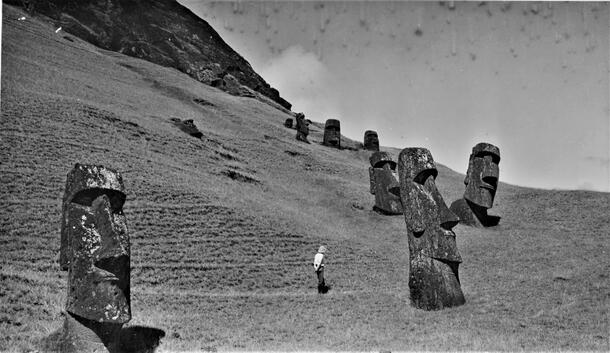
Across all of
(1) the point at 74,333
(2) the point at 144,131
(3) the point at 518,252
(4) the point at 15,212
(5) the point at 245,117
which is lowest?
(1) the point at 74,333

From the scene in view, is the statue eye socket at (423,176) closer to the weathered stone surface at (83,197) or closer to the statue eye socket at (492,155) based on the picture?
the weathered stone surface at (83,197)

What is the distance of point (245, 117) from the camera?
6353cm

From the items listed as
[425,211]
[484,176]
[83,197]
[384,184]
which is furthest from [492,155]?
[83,197]

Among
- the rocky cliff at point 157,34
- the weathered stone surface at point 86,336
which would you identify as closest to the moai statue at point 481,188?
the weathered stone surface at point 86,336

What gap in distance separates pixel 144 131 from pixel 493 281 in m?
26.9

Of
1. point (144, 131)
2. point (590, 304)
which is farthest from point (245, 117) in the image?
point (590, 304)

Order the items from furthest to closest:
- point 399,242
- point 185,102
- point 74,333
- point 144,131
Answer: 1. point 185,102
2. point 144,131
3. point 399,242
4. point 74,333

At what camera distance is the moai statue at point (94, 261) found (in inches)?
403

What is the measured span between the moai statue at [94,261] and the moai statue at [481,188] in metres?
21.0

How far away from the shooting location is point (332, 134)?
61.0 m

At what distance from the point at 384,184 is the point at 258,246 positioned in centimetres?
1184

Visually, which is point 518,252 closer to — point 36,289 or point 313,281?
point 313,281

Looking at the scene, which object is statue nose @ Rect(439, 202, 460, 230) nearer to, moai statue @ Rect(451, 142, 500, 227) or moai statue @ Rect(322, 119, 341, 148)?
moai statue @ Rect(451, 142, 500, 227)

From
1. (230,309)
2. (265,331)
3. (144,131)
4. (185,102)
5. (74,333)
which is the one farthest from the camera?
(185,102)
